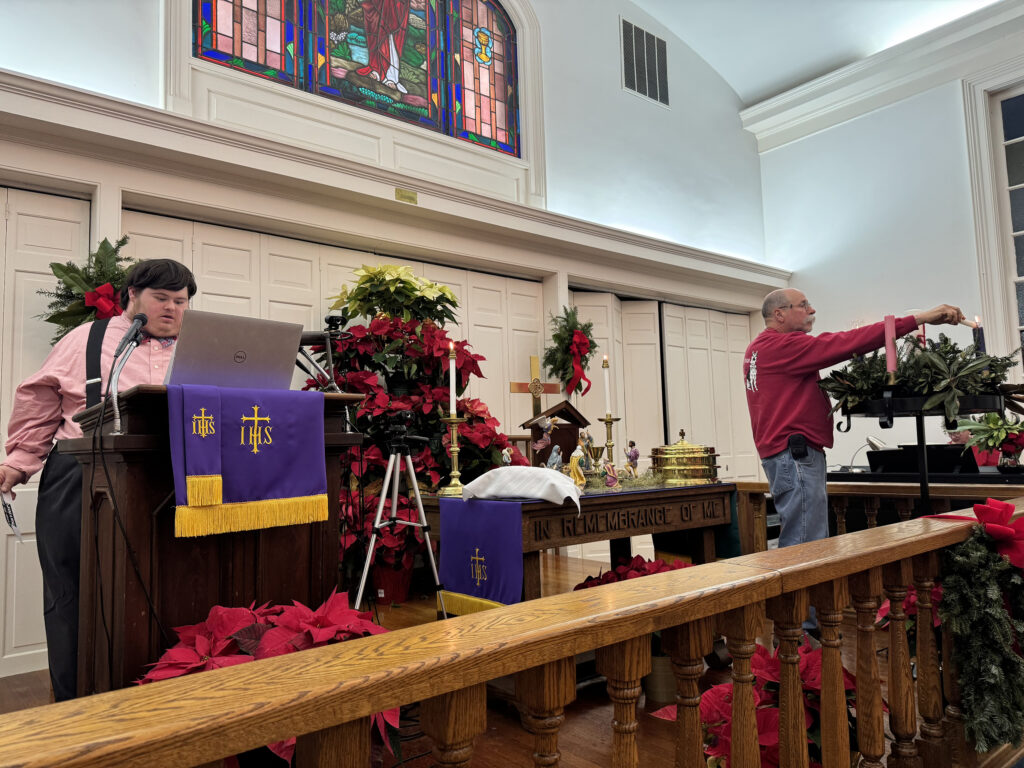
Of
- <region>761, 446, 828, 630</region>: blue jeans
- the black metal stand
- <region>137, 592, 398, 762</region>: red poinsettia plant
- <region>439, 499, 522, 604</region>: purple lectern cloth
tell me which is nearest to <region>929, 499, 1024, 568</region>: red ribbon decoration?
the black metal stand

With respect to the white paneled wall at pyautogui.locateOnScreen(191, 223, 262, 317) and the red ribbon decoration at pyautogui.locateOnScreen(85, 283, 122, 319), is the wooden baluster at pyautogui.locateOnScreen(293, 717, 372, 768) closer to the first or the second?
the red ribbon decoration at pyautogui.locateOnScreen(85, 283, 122, 319)

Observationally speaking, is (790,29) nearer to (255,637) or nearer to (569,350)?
(569,350)

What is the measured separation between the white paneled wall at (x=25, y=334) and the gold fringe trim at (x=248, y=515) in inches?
97.7

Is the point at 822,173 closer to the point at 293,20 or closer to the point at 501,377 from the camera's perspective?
the point at 501,377

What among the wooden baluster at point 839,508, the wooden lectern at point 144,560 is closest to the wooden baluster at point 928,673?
the wooden lectern at point 144,560

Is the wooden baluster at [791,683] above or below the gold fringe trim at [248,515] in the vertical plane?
below

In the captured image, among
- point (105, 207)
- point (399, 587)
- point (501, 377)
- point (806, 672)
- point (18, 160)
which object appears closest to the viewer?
point (806, 672)

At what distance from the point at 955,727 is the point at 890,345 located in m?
1.39

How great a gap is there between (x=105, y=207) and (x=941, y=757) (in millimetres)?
4510

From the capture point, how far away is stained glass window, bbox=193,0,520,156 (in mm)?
4867

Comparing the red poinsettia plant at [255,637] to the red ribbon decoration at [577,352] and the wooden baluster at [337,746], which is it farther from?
the red ribbon decoration at [577,352]

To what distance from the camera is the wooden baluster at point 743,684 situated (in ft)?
3.95

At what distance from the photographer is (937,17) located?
730 cm

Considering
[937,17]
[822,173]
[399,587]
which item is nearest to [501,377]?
[399,587]
